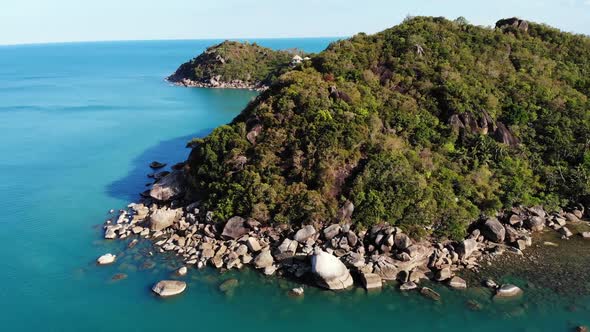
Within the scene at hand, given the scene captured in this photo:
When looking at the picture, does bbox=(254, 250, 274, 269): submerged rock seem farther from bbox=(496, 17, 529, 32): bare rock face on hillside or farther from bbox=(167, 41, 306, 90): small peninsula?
bbox=(167, 41, 306, 90): small peninsula

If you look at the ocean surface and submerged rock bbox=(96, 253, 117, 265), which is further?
submerged rock bbox=(96, 253, 117, 265)

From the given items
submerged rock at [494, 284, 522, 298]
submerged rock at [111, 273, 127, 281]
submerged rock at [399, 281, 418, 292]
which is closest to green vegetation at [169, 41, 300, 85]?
submerged rock at [111, 273, 127, 281]

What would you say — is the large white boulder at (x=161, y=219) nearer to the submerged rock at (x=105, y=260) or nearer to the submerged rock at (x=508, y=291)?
the submerged rock at (x=105, y=260)

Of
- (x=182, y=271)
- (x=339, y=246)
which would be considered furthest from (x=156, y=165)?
(x=339, y=246)

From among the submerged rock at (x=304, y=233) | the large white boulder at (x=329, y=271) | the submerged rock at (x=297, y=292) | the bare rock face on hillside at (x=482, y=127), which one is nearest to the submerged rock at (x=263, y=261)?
the submerged rock at (x=304, y=233)

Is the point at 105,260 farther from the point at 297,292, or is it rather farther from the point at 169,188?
the point at 297,292

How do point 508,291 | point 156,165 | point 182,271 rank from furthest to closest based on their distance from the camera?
Result: point 156,165 → point 182,271 → point 508,291

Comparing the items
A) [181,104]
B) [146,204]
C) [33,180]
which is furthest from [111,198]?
[181,104]
